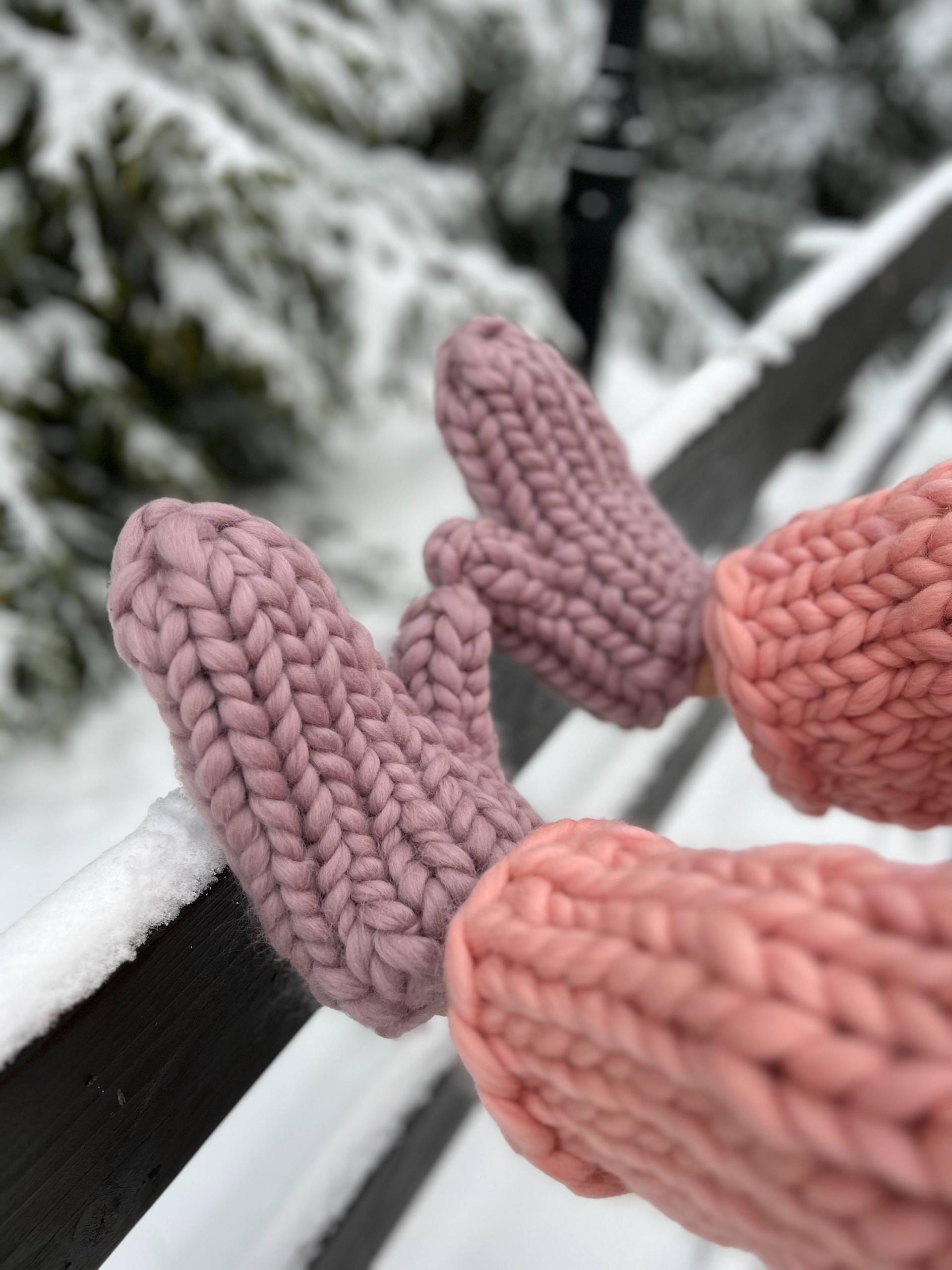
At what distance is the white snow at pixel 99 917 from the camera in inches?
11.3

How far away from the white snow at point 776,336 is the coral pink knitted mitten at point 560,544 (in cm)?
17

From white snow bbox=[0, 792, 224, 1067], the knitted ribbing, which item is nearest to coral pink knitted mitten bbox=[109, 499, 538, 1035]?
white snow bbox=[0, 792, 224, 1067]

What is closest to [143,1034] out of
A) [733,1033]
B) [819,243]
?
[733,1033]

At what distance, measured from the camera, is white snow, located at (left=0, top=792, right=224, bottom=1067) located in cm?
29

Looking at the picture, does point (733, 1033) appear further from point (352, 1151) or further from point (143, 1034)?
point (352, 1151)

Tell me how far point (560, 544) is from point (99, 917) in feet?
0.92

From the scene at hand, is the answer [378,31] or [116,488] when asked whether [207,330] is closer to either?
[116,488]

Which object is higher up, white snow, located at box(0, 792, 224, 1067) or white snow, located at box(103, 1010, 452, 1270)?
white snow, located at box(0, 792, 224, 1067)

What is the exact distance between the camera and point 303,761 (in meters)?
0.31

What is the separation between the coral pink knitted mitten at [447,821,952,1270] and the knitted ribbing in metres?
0.14

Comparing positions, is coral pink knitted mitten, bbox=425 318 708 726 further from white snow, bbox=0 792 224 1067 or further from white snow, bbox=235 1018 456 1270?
white snow, bbox=235 1018 456 1270

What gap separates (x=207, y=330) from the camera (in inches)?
42.5

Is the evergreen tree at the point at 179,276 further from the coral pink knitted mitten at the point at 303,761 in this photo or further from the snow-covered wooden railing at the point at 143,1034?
→ the coral pink knitted mitten at the point at 303,761

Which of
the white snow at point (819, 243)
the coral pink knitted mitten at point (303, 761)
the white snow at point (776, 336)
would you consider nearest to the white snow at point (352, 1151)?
the coral pink knitted mitten at point (303, 761)
